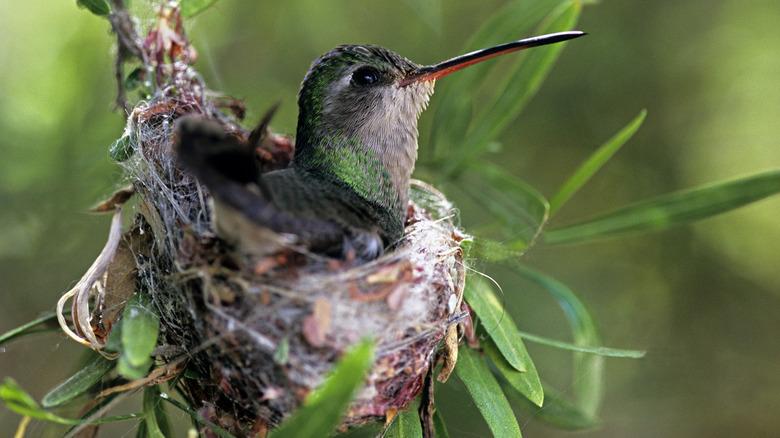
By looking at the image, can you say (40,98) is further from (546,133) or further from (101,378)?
(546,133)

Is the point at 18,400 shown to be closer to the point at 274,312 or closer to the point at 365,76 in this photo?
the point at 274,312

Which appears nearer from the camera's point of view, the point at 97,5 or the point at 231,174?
the point at 231,174

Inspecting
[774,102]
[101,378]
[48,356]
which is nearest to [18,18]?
[48,356]

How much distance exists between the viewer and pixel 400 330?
169 centimetres

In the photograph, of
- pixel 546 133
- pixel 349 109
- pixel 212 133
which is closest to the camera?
pixel 212 133

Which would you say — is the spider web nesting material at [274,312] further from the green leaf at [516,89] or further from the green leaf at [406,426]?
the green leaf at [516,89]

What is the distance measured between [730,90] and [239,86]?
7.80ft

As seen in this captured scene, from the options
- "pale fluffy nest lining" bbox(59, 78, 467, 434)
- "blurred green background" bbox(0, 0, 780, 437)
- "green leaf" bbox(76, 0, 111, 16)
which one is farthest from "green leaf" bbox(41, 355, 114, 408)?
"blurred green background" bbox(0, 0, 780, 437)

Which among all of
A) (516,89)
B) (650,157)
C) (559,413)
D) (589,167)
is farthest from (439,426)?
(650,157)

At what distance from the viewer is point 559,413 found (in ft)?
7.67

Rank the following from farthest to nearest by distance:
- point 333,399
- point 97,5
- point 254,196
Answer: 1. point 97,5
2. point 254,196
3. point 333,399

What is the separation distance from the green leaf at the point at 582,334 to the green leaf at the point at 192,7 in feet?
3.81

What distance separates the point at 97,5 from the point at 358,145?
811mm

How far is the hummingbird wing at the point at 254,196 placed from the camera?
141cm
